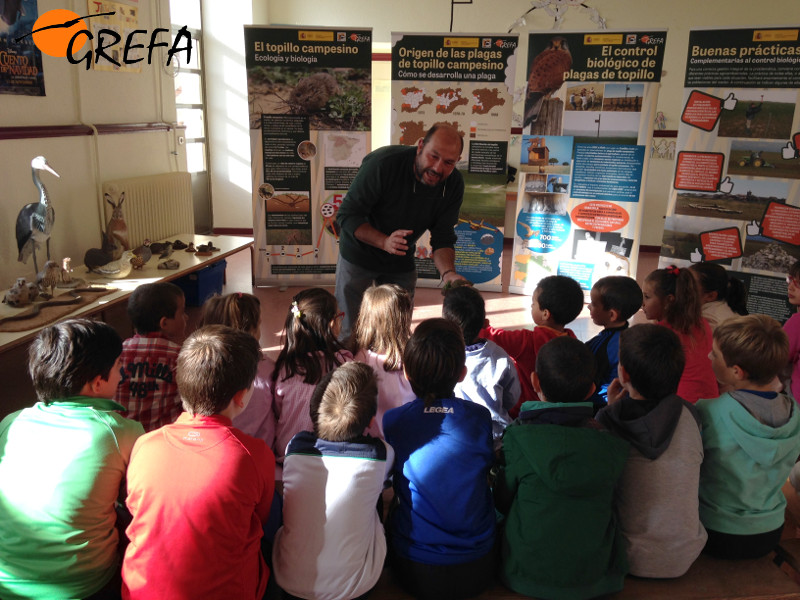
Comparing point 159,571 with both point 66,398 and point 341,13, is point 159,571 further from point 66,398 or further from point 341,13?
point 341,13

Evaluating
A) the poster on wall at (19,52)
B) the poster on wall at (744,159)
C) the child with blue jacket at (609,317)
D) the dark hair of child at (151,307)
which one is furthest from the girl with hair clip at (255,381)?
the poster on wall at (744,159)

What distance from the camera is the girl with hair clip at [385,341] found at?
2143mm

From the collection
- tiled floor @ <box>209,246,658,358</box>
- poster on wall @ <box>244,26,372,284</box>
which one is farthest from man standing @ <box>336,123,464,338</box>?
poster on wall @ <box>244,26,372,284</box>

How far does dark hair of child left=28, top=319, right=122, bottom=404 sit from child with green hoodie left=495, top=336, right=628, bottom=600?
1.11 meters

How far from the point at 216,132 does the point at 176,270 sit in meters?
3.96

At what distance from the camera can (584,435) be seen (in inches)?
62.8

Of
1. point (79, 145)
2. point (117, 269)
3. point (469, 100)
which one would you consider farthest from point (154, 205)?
point (469, 100)

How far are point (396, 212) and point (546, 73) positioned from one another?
117 inches

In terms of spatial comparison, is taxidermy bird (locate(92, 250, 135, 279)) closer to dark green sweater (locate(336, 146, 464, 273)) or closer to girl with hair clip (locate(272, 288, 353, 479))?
dark green sweater (locate(336, 146, 464, 273))

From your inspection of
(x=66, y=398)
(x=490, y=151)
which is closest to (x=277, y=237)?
(x=490, y=151)

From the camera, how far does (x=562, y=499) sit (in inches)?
63.8

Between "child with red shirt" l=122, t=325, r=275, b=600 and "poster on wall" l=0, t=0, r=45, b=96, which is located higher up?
"poster on wall" l=0, t=0, r=45, b=96

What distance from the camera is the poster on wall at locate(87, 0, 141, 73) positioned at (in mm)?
4637

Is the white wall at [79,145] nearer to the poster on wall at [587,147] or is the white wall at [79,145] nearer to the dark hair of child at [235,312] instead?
the dark hair of child at [235,312]
